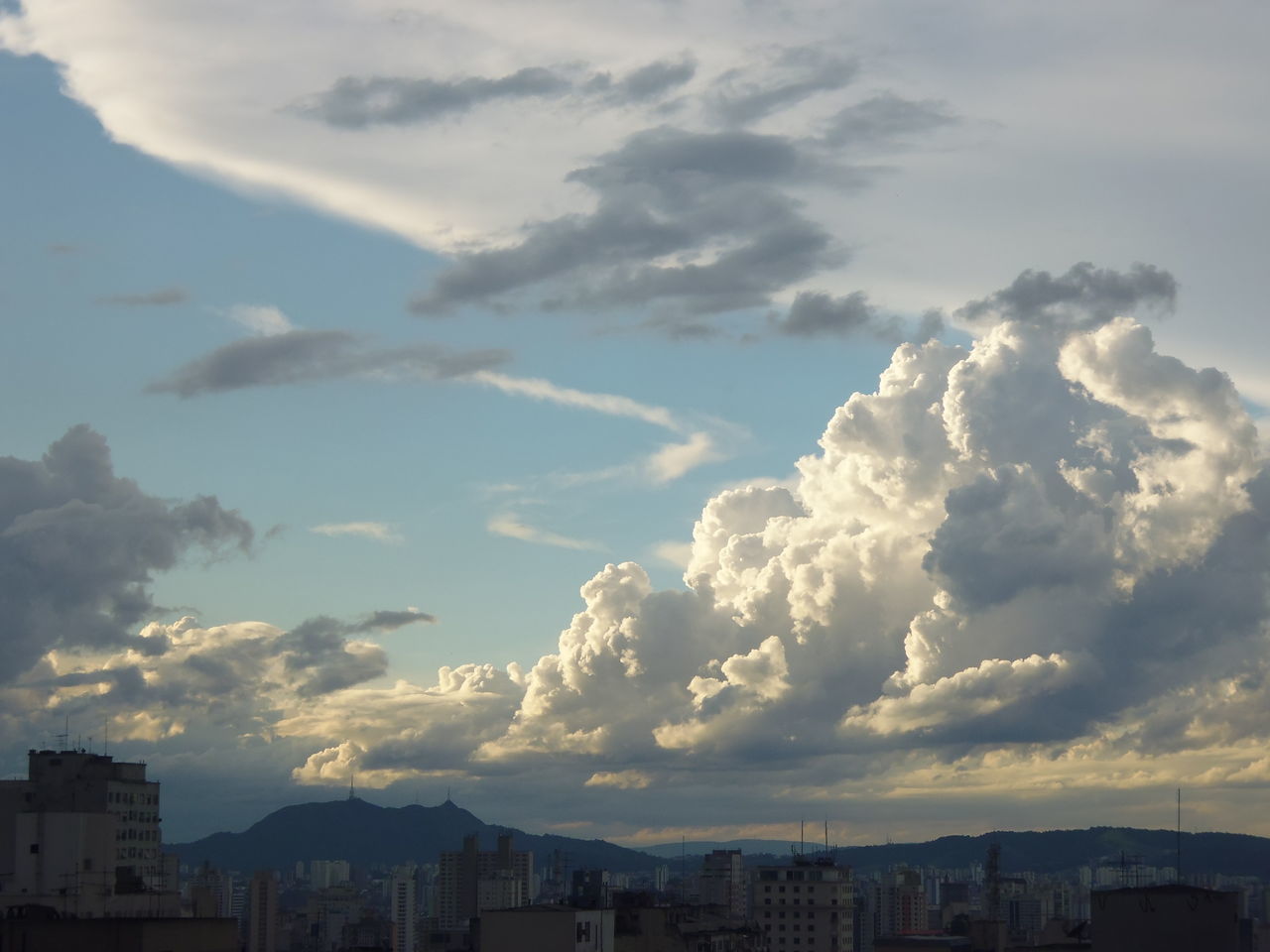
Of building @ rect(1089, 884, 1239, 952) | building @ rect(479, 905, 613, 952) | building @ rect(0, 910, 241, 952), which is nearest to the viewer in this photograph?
building @ rect(0, 910, 241, 952)

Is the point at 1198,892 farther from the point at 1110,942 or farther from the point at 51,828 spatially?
the point at 51,828

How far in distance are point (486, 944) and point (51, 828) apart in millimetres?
47489

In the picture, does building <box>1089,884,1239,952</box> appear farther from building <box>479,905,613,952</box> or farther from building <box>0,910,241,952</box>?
building <box>0,910,241,952</box>

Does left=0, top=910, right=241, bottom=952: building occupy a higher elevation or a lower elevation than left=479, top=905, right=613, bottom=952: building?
higher

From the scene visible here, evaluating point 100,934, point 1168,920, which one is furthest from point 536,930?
point 1168,920

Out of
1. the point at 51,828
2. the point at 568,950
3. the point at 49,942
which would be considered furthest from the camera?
the point at 51,828

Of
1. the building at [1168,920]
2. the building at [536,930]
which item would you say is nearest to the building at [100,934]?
the building at [536,930]

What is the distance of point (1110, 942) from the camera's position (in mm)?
133500

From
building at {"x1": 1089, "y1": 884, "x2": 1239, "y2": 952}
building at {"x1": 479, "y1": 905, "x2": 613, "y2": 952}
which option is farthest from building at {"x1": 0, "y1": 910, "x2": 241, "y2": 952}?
building at {"x1": 1089, "y1": 884, "x2": 1239, "y2": 952}

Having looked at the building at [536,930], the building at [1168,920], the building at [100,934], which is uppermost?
the building at [1168,920]

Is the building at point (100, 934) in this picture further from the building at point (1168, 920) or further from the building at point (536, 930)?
the building at point (1168, 920)

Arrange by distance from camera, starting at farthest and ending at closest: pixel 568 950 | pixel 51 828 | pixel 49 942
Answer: pixel 51 828 → pixel 568 950 → pixel 49 942

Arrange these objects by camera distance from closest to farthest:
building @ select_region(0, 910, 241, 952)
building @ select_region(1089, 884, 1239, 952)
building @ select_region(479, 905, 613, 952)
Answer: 1. building @ select_region(0, 910, 241, 952)
2. building @ select_region(1089, 884, 1239, 952)
3. building @ select_region(479, 905, 613, 952)

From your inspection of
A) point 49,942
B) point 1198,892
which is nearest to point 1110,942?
point 1198,892
